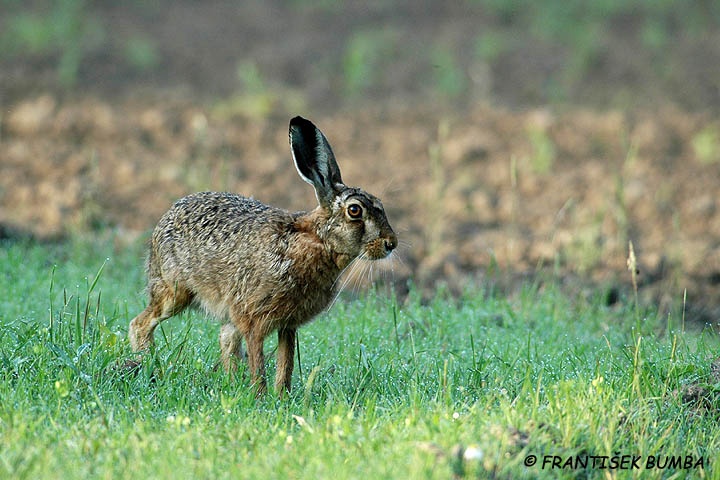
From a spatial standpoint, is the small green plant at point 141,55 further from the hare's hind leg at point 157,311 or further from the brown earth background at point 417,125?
the hare's hind leg at point 157,311

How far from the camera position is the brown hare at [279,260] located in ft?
17.9

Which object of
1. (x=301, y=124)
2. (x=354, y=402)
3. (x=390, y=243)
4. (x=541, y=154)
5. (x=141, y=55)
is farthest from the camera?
(x=141, y=55)

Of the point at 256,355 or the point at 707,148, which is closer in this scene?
the point at 256,355

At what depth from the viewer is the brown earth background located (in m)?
8.89

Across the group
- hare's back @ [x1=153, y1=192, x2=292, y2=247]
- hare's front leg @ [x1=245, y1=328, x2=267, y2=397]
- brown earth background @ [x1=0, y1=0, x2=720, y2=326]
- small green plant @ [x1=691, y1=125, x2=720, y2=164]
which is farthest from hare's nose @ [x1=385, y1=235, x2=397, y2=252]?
small green plant @ [x1=691, y1=125, x2=720, y2=164]

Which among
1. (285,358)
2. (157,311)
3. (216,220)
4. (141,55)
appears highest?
(141,55)

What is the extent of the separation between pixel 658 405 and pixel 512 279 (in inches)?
129

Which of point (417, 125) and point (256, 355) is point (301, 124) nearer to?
point (256, 355)

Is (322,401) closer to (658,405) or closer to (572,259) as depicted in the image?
(658,405)

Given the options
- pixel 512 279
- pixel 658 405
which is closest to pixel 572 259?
pixel 512 279

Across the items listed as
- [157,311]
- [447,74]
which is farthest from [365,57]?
[157,311]

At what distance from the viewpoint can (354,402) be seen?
16.7 feet

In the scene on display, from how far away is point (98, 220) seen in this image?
8891 mm

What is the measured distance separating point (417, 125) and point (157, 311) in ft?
22.1
